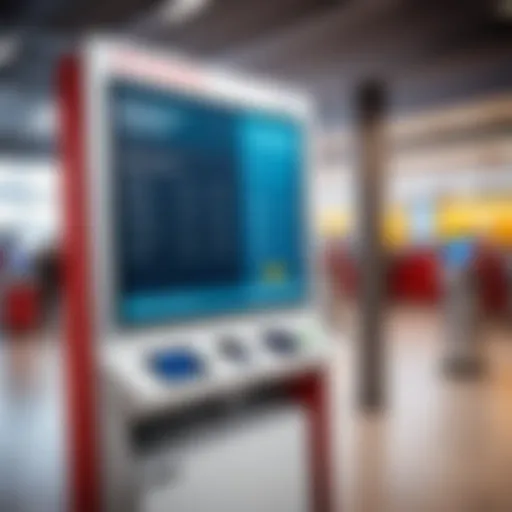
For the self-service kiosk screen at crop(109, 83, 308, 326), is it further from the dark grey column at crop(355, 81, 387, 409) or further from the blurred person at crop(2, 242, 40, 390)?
the blurred person at crop(2, 242, 40, 390)

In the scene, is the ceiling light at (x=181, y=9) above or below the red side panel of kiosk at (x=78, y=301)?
above

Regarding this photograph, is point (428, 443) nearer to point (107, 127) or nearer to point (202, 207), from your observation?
point (202, 207)

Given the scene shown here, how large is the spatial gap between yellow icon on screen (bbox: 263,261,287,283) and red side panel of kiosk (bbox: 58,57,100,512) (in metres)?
0.63

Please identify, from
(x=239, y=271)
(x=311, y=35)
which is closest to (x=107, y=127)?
(x=239, y=271)

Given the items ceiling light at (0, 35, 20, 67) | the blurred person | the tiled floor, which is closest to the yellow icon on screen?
the tiled floor

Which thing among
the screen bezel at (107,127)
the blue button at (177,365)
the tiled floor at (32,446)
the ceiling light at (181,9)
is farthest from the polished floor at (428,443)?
the ceiling light at (181,9)

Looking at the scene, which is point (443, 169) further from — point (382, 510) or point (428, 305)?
point (382, 510)

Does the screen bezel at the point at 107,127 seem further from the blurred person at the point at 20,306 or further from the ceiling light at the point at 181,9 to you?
the blurred person at the point at 20,306

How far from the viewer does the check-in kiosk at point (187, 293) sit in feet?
5.11

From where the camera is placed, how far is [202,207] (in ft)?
6.04

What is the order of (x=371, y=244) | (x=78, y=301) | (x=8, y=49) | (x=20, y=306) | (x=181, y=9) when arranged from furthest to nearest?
(x=20, y=306) < (x=371, y=244) < (x=8, y=49) < (x=181, y=9) < (x=78, y=301)

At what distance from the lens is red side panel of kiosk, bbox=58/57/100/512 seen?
155 cm

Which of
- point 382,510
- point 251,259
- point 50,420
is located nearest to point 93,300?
point 251,259

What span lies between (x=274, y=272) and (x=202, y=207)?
35 centimetres
